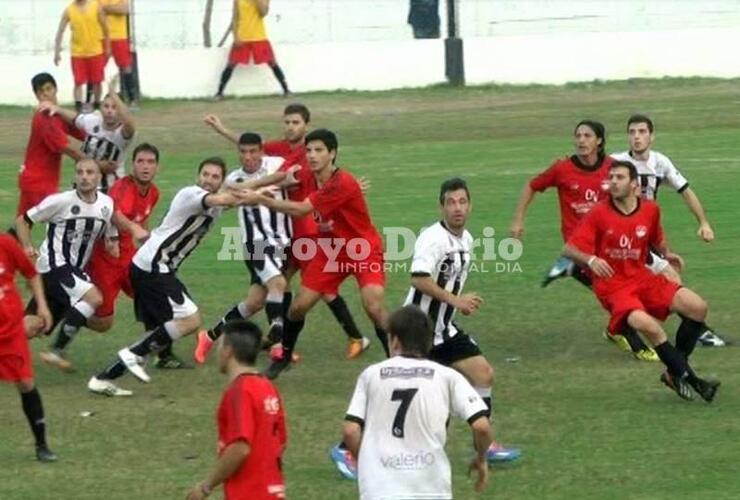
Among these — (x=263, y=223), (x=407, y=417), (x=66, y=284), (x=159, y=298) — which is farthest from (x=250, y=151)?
(x=407, y=417)

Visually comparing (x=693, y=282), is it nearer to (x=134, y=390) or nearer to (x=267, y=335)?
(x=267, y=335)

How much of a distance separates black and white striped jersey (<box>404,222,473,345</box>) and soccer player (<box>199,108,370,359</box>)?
97.4 inches

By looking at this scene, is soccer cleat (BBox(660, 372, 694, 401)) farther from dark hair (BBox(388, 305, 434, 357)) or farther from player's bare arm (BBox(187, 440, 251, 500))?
player's bare arm (BBox(187, 440, 251, 500))

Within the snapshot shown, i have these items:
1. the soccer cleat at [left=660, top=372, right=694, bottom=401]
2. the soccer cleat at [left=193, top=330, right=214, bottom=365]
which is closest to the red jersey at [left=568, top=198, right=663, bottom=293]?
the soccer cleat at [left=660, top=372, right=694, bottom=401]

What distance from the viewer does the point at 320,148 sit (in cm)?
1429

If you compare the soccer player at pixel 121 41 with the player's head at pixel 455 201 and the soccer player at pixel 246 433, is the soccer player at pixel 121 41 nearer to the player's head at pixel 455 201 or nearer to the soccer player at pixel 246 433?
the player's head at pixel 455 201

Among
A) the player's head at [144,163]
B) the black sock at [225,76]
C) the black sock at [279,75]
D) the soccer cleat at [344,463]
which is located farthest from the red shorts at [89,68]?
the soccer cleat at [344,463]

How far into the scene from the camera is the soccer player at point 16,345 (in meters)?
12.2

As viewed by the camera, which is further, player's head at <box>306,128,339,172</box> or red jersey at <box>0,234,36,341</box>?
player's head at <box>306,128,339,172</box>

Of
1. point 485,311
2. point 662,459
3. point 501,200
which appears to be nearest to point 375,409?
point 662,459

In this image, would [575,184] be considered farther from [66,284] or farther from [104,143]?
[104,143]

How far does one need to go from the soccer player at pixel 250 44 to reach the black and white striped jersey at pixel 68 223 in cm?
1910

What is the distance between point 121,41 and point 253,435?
25.2 m

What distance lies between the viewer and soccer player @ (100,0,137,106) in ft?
109
